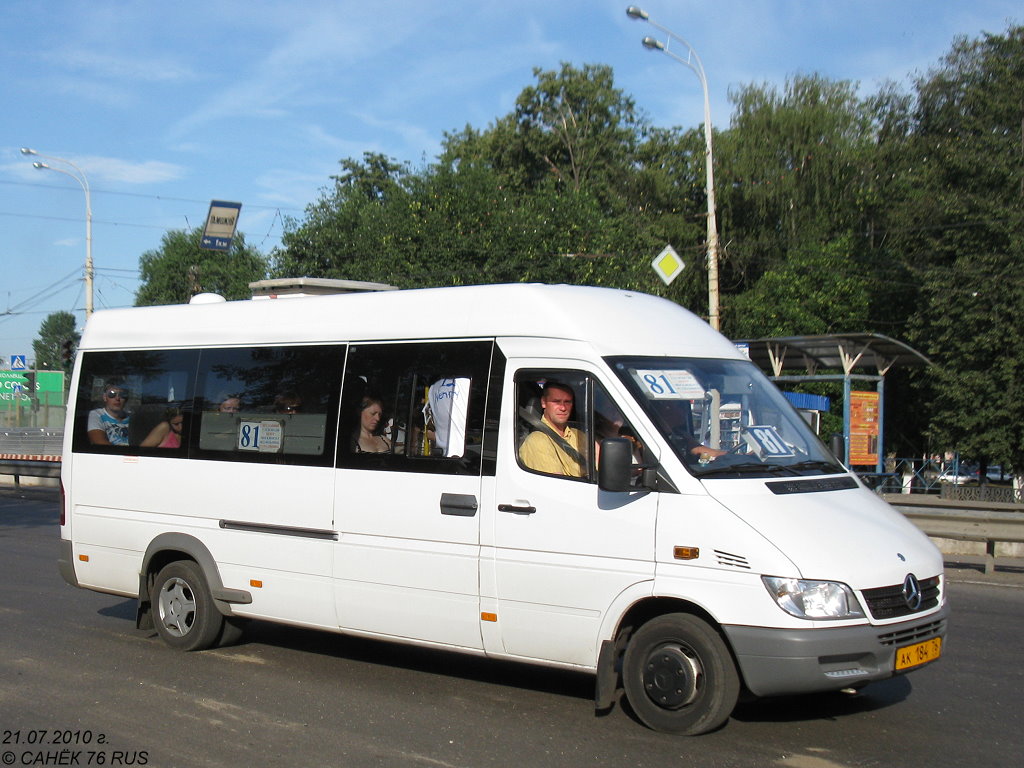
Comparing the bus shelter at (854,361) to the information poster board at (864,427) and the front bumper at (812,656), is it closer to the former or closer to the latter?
the information poster board at (864,427)

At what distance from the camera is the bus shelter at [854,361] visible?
71.8 ft

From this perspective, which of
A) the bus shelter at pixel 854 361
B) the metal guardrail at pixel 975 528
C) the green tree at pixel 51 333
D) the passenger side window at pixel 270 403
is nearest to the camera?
the passenger side window at pixel 270 403

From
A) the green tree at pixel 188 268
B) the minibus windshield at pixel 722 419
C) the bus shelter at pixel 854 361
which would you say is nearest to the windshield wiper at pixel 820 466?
the minibus windshield at pixel 722 419

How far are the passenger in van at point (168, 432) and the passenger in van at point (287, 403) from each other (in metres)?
1.06

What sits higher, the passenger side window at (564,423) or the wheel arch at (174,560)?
the passenger side window at (564,423)

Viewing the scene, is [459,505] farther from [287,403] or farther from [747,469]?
[287,403]

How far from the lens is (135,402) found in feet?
29.2

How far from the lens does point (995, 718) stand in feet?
20.5

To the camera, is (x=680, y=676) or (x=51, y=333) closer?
(x=680, y=676)

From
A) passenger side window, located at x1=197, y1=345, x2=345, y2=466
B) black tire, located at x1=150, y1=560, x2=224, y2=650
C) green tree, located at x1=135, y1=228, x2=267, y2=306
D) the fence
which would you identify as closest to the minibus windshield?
passenger side window, located at x1=197, y1=345, x2=345, y2=466

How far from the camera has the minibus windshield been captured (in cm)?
604

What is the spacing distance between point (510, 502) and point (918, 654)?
2.40m

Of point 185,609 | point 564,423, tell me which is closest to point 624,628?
point 564,423

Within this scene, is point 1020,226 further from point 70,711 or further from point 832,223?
point 70,711
